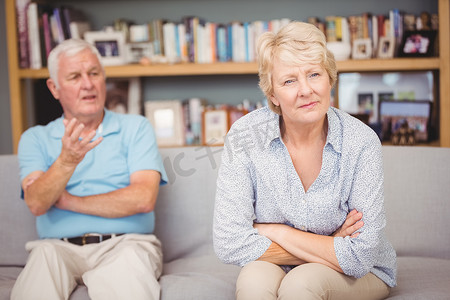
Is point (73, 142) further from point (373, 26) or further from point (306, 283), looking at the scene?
point (373, 26)

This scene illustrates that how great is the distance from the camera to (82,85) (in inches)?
82.3

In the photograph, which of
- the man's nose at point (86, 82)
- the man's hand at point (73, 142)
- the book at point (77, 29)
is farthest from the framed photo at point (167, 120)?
the man's hand at point (73, 142)

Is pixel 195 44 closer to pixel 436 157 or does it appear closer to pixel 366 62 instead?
pixel 366 62

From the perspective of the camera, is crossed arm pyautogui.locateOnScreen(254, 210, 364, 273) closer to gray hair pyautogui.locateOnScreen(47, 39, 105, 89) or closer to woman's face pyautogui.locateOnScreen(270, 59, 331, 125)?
woman's face pyautogui.locateOnScreen(270, 59, 331, 125)

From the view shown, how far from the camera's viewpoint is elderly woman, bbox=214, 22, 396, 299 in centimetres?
153

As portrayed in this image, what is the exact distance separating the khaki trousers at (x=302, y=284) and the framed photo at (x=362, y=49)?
1.84 meters

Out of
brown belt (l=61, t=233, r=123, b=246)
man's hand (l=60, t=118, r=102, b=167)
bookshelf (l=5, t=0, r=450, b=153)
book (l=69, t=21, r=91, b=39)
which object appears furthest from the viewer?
book (l=69, t=21, r=91, b=39)

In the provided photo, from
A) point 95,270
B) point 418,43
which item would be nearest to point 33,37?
point 95,270

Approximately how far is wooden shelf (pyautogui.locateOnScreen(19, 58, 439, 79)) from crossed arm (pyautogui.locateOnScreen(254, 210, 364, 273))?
163 centimetres

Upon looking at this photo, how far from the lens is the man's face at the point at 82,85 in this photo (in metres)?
2.09

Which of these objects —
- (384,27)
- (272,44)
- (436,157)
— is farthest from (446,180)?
(384,27)

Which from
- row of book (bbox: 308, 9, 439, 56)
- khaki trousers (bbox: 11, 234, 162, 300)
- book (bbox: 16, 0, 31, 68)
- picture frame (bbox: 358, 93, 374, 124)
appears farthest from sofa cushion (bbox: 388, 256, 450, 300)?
book (bbox: 16, 0, 31, 68)

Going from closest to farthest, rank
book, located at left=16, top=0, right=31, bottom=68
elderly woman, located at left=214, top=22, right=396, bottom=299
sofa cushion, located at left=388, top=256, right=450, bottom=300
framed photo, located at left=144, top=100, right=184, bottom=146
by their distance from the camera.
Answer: elderly woman, located at left=214, top=22, right=396, bottom=299 < sofa cushion, located at left=388, top=256, right=450, bottom=300 < book, located at left=16, top=0, right=31, bottom=68 < framed photo, located at left=144, top=100, right=184, bottom=146

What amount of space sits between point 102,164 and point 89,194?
0.12 meters
